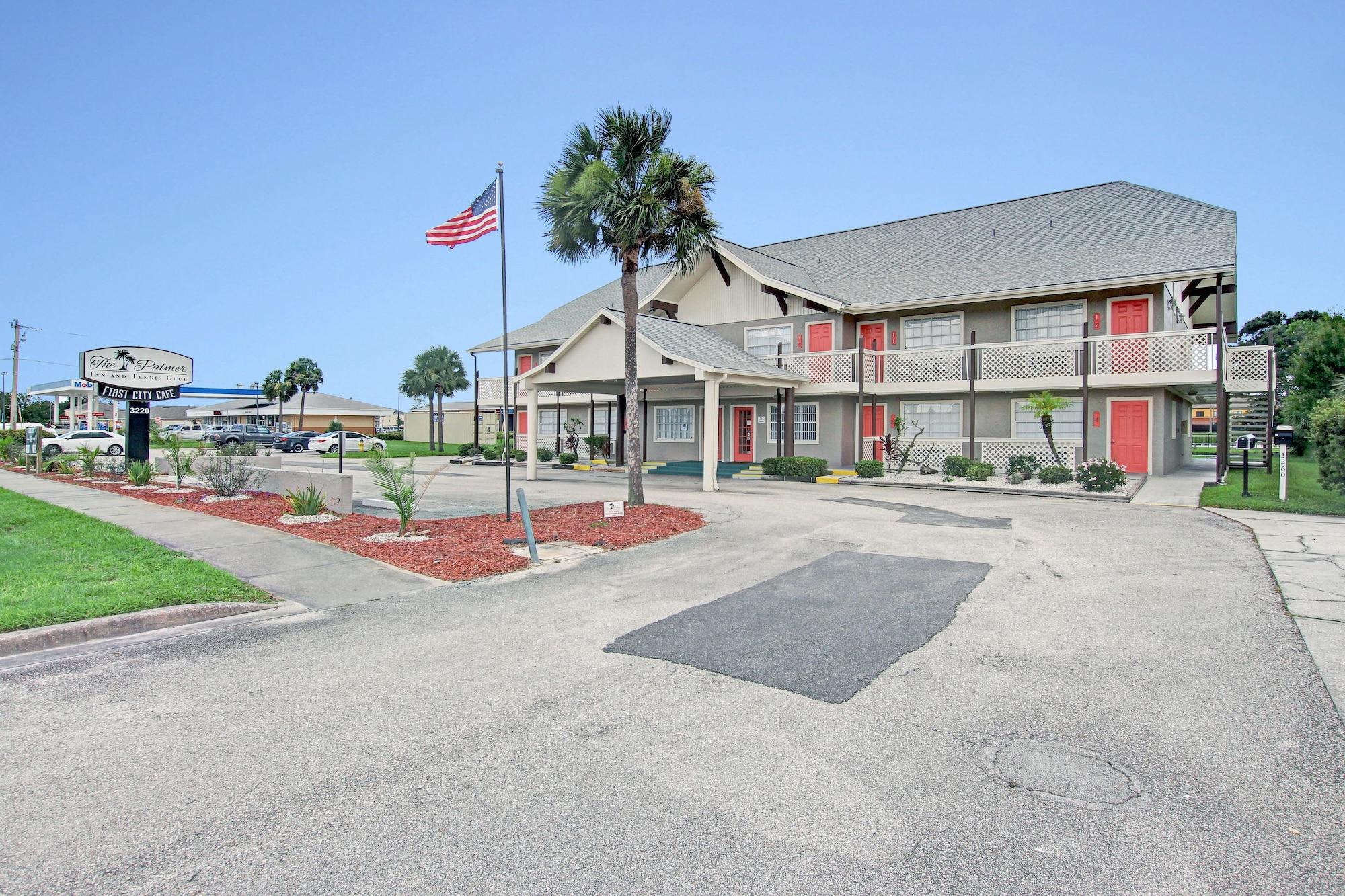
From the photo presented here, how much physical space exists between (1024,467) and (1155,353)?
15.4 ft

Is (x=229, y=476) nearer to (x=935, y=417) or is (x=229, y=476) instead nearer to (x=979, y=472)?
(x=979, y=472)

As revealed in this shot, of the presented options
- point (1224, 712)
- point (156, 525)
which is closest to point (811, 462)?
point (156, 525)

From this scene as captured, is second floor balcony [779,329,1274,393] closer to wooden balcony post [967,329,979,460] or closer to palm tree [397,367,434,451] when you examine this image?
wooden balcony post [967,329,979,460]

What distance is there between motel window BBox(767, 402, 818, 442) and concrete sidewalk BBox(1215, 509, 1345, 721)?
42.8ft

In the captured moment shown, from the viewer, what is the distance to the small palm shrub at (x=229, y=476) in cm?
1614

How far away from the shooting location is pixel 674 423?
2988 centimetres

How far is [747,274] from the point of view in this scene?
2672cm

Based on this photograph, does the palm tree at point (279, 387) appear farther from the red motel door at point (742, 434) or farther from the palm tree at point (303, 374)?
the red motel door at point (742, 434)

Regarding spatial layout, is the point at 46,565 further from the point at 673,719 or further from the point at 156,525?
the point at 673,719

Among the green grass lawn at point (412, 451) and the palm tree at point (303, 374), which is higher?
the palm tree at point (303, 374)

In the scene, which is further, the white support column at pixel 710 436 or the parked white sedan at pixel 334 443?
the parked white sedan at pixel 334 443

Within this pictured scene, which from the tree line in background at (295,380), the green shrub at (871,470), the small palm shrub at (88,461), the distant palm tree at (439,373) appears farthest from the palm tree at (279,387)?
the green shrub at (871,470)

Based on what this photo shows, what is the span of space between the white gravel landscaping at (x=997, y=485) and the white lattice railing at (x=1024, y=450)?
110 cm

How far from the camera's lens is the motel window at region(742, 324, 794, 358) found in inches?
1040
